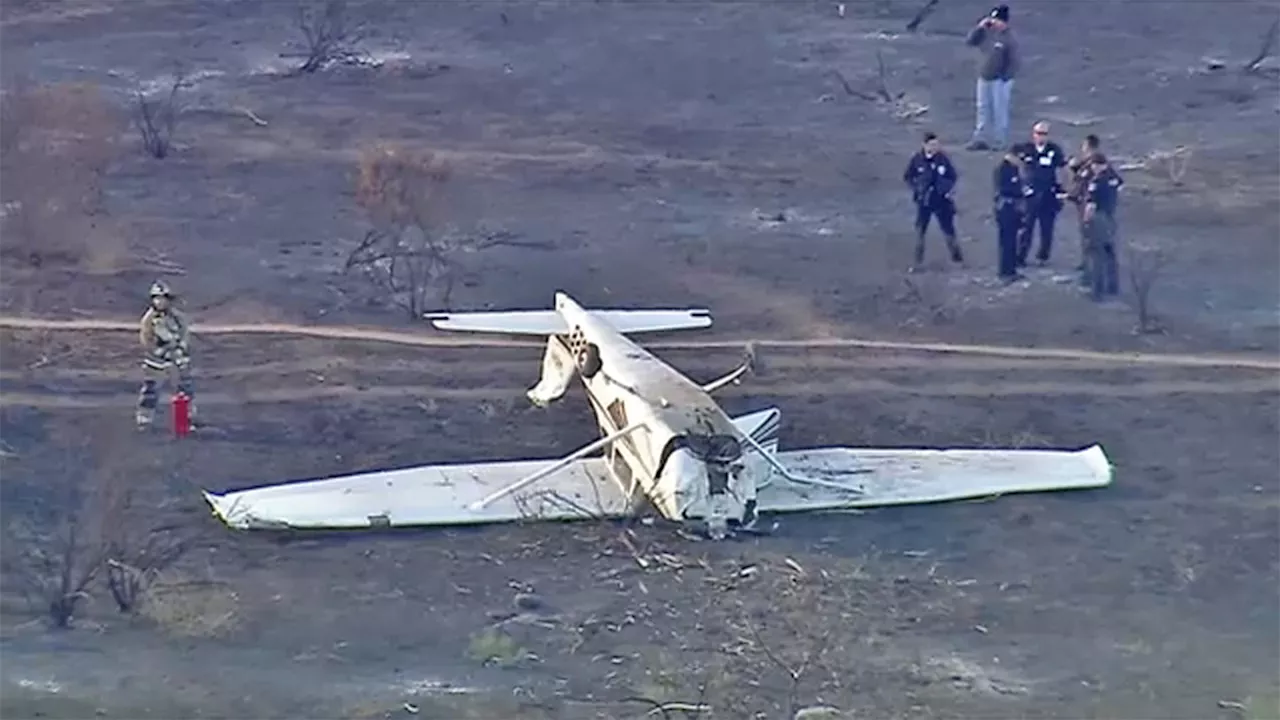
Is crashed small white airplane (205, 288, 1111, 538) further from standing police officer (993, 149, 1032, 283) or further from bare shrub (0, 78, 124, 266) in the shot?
bare shrub (0, 78, 124, 266)

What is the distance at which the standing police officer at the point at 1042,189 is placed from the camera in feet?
74.1

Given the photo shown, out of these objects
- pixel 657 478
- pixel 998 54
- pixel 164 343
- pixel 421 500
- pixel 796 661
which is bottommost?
pixel 796 661

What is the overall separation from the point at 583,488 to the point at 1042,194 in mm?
7122

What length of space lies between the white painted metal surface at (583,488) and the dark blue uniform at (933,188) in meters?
4.88

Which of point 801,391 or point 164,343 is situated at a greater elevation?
point 164,343

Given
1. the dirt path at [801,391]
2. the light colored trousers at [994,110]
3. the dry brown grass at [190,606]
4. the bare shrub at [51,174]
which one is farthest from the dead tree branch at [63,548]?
the light colored trousers at [994,110]

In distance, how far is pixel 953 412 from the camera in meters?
19.8

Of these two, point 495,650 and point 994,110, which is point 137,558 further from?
point 994,110

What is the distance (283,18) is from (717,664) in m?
20.1

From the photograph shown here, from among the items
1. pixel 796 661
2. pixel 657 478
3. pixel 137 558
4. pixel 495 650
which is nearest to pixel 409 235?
pixel 657 478

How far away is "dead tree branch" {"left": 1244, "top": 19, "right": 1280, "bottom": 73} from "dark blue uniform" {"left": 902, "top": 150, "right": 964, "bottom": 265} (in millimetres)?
8591

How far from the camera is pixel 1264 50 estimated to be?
3111 cm

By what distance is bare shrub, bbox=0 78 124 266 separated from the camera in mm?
23812

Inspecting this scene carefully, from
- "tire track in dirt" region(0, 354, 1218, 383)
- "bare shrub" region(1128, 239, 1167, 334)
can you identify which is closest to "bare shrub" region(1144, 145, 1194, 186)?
"bare shrub" region(1128, 239, 1167, 334)
